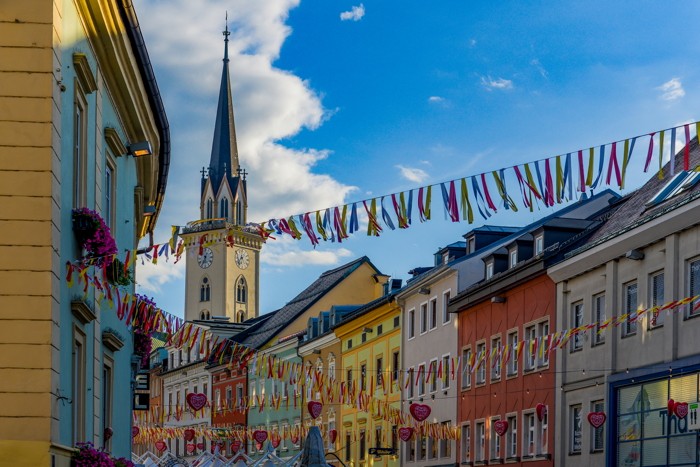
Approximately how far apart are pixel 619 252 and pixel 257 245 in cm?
14265

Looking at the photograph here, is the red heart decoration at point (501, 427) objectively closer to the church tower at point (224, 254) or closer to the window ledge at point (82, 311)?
the window ledge at point (82, 311)

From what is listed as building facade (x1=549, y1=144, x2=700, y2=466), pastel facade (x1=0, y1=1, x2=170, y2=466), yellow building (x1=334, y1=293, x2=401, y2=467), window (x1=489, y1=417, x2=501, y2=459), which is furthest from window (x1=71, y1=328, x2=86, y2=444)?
yellow building (x1=334, y1=293, x2=401, y2=467)

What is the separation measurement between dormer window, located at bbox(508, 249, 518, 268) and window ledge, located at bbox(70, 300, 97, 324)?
29.0 meters

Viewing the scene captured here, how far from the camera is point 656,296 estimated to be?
33656 millimetres

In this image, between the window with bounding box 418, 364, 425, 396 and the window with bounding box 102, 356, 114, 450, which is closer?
the window with bounding box 102, 356, 114, 450

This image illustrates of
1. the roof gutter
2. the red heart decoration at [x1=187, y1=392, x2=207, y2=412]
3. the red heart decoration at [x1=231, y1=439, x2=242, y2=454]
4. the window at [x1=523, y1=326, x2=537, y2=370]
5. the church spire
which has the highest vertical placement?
the church spire

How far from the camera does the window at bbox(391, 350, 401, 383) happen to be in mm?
56591

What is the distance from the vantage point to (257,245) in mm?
176875

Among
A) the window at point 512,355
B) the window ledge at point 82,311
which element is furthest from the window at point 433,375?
the window ledge at point 82,311

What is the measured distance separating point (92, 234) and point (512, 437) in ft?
98.6

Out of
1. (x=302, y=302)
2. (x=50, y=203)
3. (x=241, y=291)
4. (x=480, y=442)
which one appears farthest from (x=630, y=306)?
(x=241, y=291)

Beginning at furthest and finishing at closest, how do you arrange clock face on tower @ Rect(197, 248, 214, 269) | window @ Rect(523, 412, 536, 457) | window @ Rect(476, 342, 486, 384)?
1. clock face on tower @ Rect(197, 248, 214, 269)
2. window @ Rect(476, 342, 486, 384)
3. window @ Rect(523, 412, 536, 457)

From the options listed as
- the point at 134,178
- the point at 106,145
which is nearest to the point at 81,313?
the point at 106,145

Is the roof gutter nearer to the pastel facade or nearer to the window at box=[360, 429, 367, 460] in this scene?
the pastel facade
